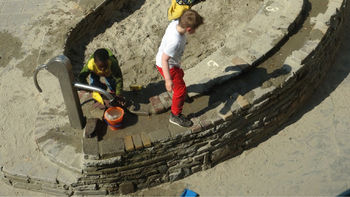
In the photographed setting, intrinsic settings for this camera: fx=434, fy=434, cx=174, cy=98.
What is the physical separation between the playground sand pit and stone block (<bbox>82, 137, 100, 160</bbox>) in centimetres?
167

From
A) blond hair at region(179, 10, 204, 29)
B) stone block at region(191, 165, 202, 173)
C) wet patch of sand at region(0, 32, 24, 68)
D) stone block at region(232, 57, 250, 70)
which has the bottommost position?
stone block at region(191, 165, 202, 173)

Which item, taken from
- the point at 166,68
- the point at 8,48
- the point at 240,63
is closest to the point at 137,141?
the point at 166,68

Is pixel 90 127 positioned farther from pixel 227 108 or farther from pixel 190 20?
pixel 190 20

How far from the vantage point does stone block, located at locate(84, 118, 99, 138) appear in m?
5.07

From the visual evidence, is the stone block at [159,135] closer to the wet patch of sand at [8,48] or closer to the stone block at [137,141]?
the stone block at [137,141]

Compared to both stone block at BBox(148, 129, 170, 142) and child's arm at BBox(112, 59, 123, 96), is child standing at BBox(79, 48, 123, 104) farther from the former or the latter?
stone block at BBox(148, 129, 170, 142)

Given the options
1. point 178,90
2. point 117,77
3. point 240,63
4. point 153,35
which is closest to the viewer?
point 178,90

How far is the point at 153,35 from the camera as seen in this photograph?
7531 millimetres

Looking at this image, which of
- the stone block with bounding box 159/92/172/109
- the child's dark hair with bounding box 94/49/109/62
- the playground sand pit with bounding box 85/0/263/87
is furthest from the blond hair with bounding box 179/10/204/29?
the playground sand pit with bounding box 85/0/263/87

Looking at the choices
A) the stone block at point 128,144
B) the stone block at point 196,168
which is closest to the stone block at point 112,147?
the stone block at point 128,144

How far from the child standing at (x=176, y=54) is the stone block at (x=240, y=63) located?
1.05 m

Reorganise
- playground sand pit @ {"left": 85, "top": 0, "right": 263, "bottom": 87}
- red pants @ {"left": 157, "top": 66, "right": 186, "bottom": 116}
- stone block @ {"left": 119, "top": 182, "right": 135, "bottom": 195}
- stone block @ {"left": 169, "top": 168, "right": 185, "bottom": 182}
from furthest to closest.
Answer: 1. playground sand pit @ {"left": 85, "top": 0, "right": 263, "bottom": 87}
2. stone block @ {"left": 169, "top": 168, "right": 185, "bottom": 182}
3. stone block @ {"left": 119, "top": 182, "right": 135, "bottom": 195}
4. red pants @ {"left": 157, "top": 66, "right": 186, "bottom": 116}

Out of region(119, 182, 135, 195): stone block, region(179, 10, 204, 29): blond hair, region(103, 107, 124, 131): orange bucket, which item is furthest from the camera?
region(119, 182, 135, 195): stone block

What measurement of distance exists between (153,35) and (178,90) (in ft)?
9.16
